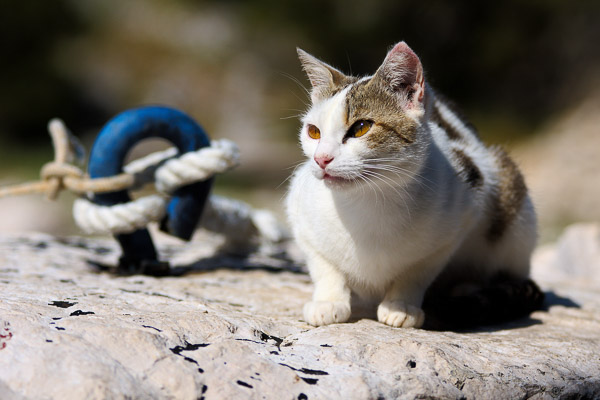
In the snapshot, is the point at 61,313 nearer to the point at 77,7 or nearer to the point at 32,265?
the point at 32,265

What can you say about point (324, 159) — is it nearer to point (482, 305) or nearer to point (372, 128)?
point (372, 128)

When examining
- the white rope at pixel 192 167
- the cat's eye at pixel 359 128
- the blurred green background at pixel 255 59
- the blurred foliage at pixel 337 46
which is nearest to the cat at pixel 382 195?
the cat's eye at pixel 359 128

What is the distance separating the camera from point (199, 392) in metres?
1.18

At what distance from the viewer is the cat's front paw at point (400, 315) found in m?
1.73

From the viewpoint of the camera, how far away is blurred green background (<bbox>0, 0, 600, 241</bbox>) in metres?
7.10

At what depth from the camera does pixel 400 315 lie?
5.70ft

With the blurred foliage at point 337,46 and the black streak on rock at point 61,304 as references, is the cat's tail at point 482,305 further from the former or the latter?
the blurred foliage at point 337,46

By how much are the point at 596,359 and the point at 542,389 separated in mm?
275

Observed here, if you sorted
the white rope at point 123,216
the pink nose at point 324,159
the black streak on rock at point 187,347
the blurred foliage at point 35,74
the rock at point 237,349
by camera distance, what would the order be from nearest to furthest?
the rock at point 237,349 < the black streak on rock at point 187,347 < the pink nose at point 324,159 < the white rope at point 123,216 < the blurred foliage at point 35,74

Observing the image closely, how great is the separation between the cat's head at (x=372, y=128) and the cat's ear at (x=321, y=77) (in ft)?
0.21

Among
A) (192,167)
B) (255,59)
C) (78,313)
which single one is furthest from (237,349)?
(255,59)

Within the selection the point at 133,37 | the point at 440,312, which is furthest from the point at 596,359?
the point at 133,37

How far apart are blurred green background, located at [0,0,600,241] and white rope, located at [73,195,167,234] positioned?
442 centimetres

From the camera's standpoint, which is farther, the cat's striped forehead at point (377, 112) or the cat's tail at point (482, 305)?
the cat's tail at point (482, 305)
